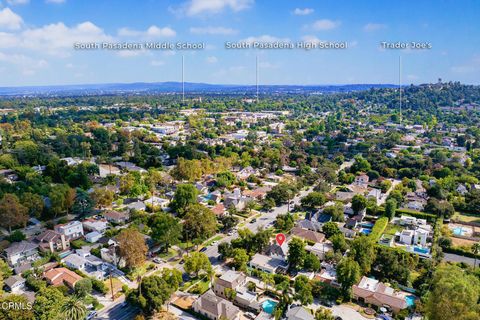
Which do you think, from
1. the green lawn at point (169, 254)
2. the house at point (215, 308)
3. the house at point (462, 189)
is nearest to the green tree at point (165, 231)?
the green lawn at point (169, 254)

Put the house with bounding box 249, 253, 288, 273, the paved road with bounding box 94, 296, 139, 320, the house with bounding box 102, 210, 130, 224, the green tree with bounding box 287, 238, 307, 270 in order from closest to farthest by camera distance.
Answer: the paved road with bounding box 94, 296, 139, 320 < the green tree with bounding box 287, 238, 307, 270 < the house with bounding box 249, 253, 288, 273 < the house with bounding box 102, 210, 130, 224

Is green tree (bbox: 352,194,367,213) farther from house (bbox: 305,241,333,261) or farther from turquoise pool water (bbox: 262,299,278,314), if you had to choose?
turquoise pool water (bbox: 262,299,278,314)

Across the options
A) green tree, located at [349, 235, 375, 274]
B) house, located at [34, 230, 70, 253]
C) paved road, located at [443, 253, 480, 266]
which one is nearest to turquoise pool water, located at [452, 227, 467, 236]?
paved road, located at [443, 253, 480, 266]

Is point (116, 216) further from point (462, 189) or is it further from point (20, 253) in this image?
point (462, 189)

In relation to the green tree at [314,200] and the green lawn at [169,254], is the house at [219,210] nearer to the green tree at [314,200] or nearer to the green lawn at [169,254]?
the green lawn at [169,254]

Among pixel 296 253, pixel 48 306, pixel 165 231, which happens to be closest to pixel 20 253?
pixel 48 306
